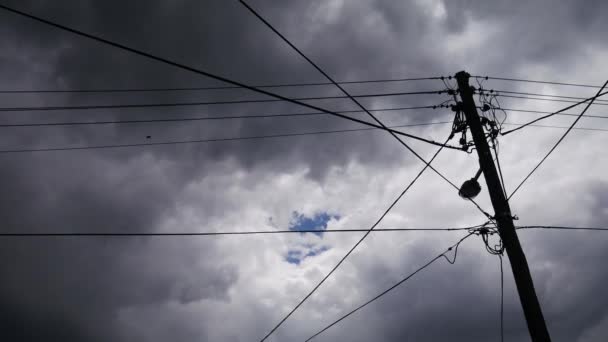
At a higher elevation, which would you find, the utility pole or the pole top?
the pole top

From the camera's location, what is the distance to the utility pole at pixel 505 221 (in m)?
7.11

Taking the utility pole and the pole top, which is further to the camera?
the pole top

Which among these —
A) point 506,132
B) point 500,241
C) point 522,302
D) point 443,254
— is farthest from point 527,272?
point 506,132

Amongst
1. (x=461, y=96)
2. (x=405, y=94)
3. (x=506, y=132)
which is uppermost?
(x=405, y=94)

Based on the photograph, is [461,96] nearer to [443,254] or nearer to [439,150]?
[439,150]

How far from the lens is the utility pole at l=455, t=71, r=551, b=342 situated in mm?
7113

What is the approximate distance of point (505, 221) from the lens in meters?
8.05

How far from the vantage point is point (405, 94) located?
35.8ft

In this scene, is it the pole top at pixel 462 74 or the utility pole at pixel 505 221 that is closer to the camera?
the utility pole at pixel 505 221

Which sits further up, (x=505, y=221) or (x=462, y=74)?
(x=462, y=74)

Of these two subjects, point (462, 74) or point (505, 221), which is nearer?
point (505, 221)

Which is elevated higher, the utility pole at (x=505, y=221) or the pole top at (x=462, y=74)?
the pole top at (x=462, y=74)

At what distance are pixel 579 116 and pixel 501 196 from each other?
2546 millimetres

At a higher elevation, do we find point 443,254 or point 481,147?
point 481,147
